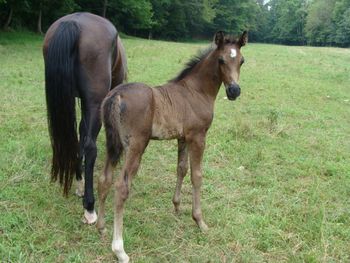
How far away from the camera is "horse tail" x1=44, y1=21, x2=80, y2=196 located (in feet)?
12.0

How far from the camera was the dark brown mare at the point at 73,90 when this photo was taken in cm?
367

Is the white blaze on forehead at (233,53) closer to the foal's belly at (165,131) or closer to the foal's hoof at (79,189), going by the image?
the foal's belly at (165,131)

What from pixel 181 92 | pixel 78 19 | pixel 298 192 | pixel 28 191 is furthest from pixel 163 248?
pixel 78 19

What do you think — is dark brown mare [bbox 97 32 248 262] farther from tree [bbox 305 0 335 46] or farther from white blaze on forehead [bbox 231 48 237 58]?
tree [bbox 305 0 335 46]

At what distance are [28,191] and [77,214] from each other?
0.67 metres

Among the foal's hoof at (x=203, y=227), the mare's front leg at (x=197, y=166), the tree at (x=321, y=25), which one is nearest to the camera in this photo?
the mare's front leg at (x=197, y=166)

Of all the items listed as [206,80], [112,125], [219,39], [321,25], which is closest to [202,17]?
[321,25]

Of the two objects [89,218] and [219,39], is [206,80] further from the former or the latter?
[89,218]

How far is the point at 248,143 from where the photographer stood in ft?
20.0

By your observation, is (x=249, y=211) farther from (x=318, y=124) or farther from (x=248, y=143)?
(x=318, y=124)

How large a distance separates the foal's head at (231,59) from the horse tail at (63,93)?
1427mm

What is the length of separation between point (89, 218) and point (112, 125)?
109 cm

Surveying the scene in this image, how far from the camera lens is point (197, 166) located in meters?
3.62

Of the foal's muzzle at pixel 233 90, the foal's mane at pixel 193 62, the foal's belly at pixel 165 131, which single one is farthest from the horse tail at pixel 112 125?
the foal's muzzle at pixel 233 90
